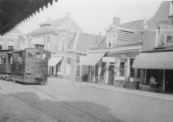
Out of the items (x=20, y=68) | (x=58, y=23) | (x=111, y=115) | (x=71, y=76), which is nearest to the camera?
(x=111, y=115)

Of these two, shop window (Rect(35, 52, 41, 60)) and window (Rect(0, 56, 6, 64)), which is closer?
shop window (Rect(35, 52, 41, 60))

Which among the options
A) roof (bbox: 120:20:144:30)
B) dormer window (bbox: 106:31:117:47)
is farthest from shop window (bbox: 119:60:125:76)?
roof (bbox: 120:20:144:30)

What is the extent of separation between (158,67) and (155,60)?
0.83 metres

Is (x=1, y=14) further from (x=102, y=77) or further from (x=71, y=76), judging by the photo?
(x=71, y=76)

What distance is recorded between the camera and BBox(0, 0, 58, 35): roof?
4.09m

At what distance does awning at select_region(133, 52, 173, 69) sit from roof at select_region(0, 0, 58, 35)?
11616 millimetres

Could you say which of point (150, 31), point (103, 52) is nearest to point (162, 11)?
point (150, 31)

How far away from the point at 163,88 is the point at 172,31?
451cm

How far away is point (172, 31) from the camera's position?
15133mm

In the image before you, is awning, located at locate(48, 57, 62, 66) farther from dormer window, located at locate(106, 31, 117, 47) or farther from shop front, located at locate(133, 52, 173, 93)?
shop front, located at locate(133, 52, 173, 93)

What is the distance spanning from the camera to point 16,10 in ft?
14.6

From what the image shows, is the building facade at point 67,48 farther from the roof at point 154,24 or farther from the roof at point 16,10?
the roof at point 16,10

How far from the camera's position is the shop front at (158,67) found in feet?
47.0

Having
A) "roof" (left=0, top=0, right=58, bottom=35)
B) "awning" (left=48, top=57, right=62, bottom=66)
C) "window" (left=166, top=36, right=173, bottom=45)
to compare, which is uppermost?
"window" (left=166, top=36, right=173, bottom=45)
